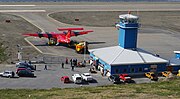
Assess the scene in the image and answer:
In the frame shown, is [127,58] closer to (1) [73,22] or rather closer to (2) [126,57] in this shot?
(2) [126,57]

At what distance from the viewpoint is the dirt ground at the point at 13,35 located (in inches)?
2367

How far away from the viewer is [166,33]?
84.8 metres

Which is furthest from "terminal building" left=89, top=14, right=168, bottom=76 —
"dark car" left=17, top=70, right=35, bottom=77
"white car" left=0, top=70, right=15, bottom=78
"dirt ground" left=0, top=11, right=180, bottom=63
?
"dirt ground" left=0, top=11, right=180, bottom=63

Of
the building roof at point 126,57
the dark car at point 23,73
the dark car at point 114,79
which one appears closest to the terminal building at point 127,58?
the building roof at point 126,57

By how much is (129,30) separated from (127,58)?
12.9 ft

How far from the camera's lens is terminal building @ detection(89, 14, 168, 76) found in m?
46.8

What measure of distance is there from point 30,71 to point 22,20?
51.3m

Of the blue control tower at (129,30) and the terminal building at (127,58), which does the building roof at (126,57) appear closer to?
the terminal building at (127,58)

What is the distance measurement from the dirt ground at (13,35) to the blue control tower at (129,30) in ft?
53.3

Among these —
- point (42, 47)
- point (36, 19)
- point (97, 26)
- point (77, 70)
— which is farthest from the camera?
point (36, 19)

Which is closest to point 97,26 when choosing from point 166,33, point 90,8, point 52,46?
point 166,33

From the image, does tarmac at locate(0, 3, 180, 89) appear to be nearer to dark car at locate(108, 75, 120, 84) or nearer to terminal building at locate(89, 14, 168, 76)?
dark car at locate(108, 75, 120, 84)

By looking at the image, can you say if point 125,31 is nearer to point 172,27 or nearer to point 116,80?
point 116,80

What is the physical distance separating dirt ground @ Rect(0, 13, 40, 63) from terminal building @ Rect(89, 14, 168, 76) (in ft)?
45.9
